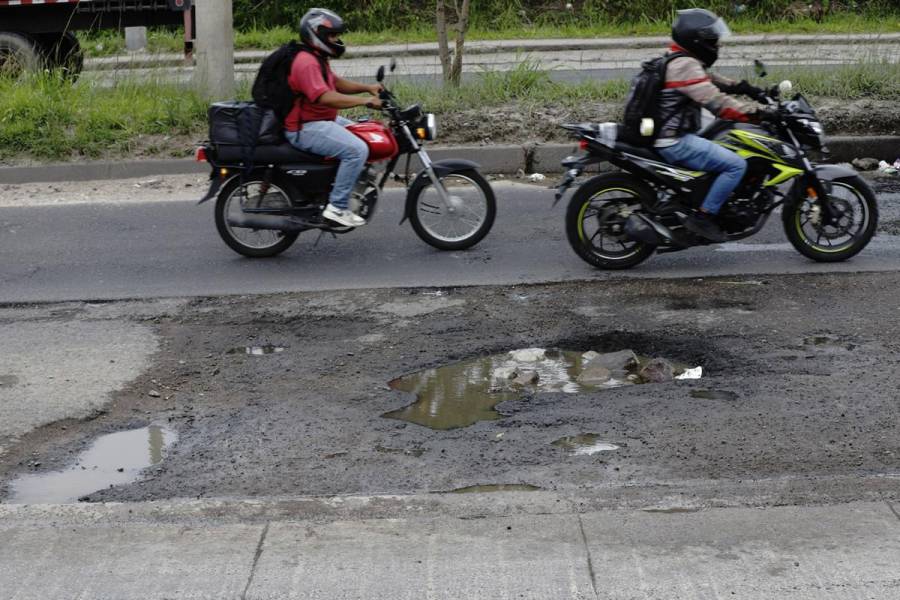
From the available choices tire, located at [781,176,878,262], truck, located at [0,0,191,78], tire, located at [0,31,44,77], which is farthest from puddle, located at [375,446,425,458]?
tire, located at [0,31,44,77]

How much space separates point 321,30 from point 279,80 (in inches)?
17.5

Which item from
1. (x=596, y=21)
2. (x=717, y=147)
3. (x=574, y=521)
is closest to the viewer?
(x=574, y=521)

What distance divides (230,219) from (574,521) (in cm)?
479

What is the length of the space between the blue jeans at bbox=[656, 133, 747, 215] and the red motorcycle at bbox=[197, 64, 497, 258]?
1.40 m

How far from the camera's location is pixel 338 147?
324 inches

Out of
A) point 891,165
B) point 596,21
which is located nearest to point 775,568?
point 891,165

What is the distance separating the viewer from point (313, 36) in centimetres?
809

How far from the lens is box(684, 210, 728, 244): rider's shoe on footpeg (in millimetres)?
7969

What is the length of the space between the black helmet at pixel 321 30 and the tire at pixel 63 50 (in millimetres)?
7581

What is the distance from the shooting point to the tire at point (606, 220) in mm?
7988

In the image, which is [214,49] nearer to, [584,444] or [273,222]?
[273,222]

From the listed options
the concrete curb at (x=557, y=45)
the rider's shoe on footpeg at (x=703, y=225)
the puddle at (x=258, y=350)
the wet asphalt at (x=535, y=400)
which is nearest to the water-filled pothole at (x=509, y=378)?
the wet asphalt at (x=535, y=400)

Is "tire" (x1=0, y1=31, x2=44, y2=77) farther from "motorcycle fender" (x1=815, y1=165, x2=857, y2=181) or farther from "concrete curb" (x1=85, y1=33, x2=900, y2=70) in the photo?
"motorcycle fender" (x1=815, y1=165, x2=857, y2=181)

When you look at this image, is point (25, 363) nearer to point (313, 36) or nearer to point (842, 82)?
point (313, 36)
